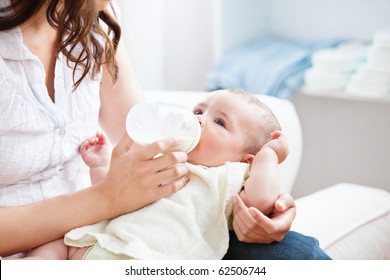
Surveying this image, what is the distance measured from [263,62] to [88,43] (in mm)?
1236

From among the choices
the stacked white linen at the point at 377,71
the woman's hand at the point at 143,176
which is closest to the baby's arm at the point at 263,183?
the woman's hand at the point at 143,176

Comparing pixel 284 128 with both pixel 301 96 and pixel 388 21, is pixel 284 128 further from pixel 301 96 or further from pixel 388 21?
pixel 388 21

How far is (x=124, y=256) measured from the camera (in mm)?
940

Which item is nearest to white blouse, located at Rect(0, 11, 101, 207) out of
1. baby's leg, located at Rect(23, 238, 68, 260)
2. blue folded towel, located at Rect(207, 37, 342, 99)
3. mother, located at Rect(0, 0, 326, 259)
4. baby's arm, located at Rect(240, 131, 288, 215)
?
mother, located at Rect(0, 0, 326, 259)

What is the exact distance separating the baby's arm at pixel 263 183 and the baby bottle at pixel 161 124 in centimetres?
10

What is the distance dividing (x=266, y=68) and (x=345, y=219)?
1042 millimetres

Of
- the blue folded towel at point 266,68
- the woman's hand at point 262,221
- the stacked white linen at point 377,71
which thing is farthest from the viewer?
the blue folded towel at point 266,68

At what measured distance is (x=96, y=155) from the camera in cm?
116

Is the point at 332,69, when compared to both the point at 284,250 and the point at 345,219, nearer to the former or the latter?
the point at 345,219

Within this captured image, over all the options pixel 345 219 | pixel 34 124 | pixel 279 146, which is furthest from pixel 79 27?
pixel 345 219

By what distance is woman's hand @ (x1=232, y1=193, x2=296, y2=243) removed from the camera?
3.02 ft

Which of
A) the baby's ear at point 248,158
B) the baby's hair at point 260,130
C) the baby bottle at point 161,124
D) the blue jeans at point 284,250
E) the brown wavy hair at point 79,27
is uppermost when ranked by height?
the brown wavy hair at point 79,27

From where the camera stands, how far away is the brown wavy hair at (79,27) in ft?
3.30

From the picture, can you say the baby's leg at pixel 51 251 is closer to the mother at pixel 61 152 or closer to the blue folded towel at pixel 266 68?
the mother at pixel 61 152
